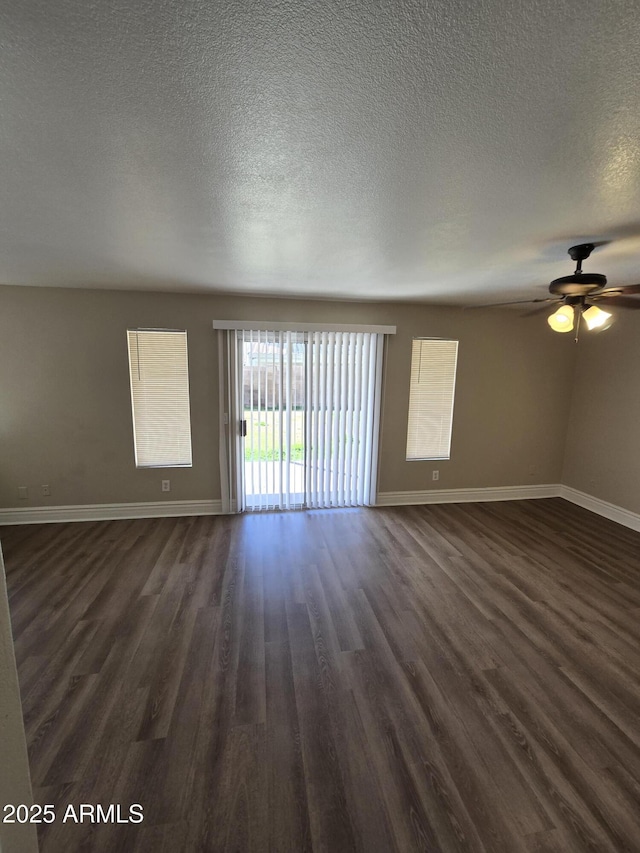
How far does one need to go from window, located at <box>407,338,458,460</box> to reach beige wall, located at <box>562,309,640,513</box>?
64.1 inches

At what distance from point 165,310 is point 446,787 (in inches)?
157

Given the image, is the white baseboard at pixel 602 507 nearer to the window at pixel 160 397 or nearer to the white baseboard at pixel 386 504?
the white baseboard at pixel 386 504

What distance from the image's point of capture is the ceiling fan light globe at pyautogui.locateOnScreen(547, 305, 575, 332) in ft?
7.07

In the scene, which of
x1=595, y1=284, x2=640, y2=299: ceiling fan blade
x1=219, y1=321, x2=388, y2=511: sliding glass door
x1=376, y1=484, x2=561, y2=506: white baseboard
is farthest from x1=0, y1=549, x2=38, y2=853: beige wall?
x1=376, y1=484, x2=561, y2=506: white baseboard

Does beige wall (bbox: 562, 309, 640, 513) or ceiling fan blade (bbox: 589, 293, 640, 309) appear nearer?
ceiling fan blade (bbox: 589, 293, 640, 309)

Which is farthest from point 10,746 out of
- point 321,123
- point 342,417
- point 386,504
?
point 386,504

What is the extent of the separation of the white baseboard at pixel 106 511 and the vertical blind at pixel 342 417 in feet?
4.15

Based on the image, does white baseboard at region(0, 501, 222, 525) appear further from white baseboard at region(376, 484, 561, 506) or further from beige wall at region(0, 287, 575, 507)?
white baseboard at region(376, 484, 561, 506)

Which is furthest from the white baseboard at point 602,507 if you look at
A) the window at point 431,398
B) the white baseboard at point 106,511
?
the white baseboard at point 106,511

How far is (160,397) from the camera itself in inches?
142

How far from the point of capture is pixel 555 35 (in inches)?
28.7

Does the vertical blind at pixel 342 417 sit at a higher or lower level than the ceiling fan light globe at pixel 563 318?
lower

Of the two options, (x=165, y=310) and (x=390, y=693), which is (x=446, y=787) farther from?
(x=165, y=310)

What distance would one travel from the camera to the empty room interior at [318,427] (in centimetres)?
85
